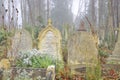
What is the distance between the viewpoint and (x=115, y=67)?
29.9 feet

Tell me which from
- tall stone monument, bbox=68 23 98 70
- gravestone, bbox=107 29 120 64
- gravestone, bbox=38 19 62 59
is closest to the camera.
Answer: tall stone monument, bbox=68 23 98 70

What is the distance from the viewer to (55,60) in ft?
27.2

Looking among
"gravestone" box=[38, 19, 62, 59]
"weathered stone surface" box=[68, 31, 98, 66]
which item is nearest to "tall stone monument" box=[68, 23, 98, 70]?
"weathered stone surface" box=[68, 31, 98, 66]

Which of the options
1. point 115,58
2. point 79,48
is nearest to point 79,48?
point 79,48

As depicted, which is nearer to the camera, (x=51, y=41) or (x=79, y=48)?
(x=79, y=48)

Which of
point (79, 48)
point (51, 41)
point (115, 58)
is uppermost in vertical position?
point (51, 41)

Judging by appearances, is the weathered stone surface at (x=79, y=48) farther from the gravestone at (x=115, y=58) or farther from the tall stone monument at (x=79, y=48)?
the gravestone at (x=115, y=58)

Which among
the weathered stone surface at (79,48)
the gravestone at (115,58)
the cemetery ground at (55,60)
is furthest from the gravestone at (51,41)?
the gravestone at (115,58)

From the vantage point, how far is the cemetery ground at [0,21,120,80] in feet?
21.2

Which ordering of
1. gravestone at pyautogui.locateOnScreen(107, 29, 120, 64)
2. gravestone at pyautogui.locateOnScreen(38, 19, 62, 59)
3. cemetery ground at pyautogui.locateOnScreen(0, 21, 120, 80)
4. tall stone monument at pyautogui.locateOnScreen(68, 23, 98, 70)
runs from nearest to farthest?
cemetery ground at pyautogui.locateOnScreen(0, 21, 120, 80) < tall stone monument at pyautogui.locateOnScreen(68, 23, 98, 70) < gravestone at pyautogui.locateOnScreen(38, 19, 62, 59) < gravestone at pyautogui.locateOnScreen(107, 29, 120, 64)

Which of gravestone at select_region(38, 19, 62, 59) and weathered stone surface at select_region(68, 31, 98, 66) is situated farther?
gravestone at select_region(38, 19, 62, 59)

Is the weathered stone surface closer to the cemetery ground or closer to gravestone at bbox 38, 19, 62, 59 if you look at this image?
the cemetery ground

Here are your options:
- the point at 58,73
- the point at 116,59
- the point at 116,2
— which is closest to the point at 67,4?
the point at 116,2

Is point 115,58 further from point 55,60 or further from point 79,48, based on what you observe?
point 55,60
